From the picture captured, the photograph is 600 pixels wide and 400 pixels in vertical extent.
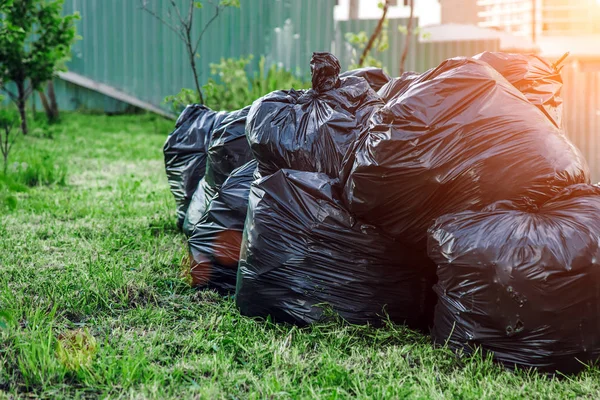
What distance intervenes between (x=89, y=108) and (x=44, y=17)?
3.95 m

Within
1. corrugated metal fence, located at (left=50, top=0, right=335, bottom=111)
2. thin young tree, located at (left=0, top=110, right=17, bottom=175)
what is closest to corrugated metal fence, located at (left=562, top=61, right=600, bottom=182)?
thin young tree, located at (left=0, top=110, right=17, bottom=175)

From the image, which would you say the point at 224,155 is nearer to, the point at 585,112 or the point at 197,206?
the point at 197,206

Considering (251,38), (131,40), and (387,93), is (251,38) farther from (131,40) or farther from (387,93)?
(387,93)

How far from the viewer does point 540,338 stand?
195 centimetres

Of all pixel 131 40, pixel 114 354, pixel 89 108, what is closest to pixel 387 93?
pixel 114 354

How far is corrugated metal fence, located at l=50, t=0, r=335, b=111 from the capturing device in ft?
36.2

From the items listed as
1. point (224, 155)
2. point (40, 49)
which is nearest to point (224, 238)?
point (224, 155)

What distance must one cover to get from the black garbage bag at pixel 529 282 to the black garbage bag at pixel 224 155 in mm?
1434

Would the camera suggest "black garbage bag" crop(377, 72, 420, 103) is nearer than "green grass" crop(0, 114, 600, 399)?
No

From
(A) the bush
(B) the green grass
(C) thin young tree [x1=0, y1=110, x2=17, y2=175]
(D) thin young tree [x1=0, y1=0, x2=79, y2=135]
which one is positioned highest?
(D) thin young tree [x1=0, y1=0, x2=79, y2=135]

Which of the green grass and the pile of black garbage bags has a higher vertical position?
the pile of black garbage bags

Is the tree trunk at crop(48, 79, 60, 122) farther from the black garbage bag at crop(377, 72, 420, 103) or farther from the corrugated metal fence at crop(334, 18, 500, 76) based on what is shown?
the black garbage bag at crop(377, 72, 420, 103)

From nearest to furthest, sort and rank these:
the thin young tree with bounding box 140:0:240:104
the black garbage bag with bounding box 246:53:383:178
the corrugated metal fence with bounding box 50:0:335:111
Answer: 1. the black garbage bag with bounding box 246:53:383:178
2. the thin young tree with bounding box 140:0:240:104
3. the corrugated metal fence with bounding box 50:0:335:111

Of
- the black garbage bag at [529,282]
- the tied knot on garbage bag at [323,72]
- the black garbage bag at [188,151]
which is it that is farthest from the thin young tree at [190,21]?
the black garbage bag at [529,282]
